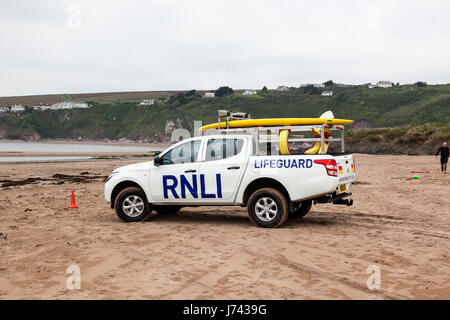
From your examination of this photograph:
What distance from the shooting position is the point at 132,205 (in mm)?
10406

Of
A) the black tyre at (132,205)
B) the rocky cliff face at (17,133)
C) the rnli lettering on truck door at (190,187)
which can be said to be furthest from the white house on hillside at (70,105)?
the rnli lettering on truck door at (190,187)

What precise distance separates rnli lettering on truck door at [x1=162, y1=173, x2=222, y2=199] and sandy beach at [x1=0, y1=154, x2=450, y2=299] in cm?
66

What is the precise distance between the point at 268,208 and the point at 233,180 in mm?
936

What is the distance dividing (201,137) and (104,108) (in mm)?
145906

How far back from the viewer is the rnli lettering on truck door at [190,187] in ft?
32.0

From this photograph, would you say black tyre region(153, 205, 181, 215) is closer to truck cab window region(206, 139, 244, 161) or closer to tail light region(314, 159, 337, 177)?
Result: truck cab window region(206, 139, 244, 161)

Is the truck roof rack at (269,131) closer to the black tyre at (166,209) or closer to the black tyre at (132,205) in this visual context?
the black tyre at (132,205)

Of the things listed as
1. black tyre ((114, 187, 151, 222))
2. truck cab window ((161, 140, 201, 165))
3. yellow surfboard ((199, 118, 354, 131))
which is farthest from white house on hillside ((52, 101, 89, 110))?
yellow surfboard ((199, 118, 354, 131))

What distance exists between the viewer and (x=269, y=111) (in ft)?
394

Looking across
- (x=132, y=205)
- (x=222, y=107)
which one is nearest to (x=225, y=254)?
(x=132, y=205)

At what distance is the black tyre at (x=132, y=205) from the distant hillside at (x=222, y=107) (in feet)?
271

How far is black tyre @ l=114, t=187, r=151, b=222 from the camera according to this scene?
10.4 meters
